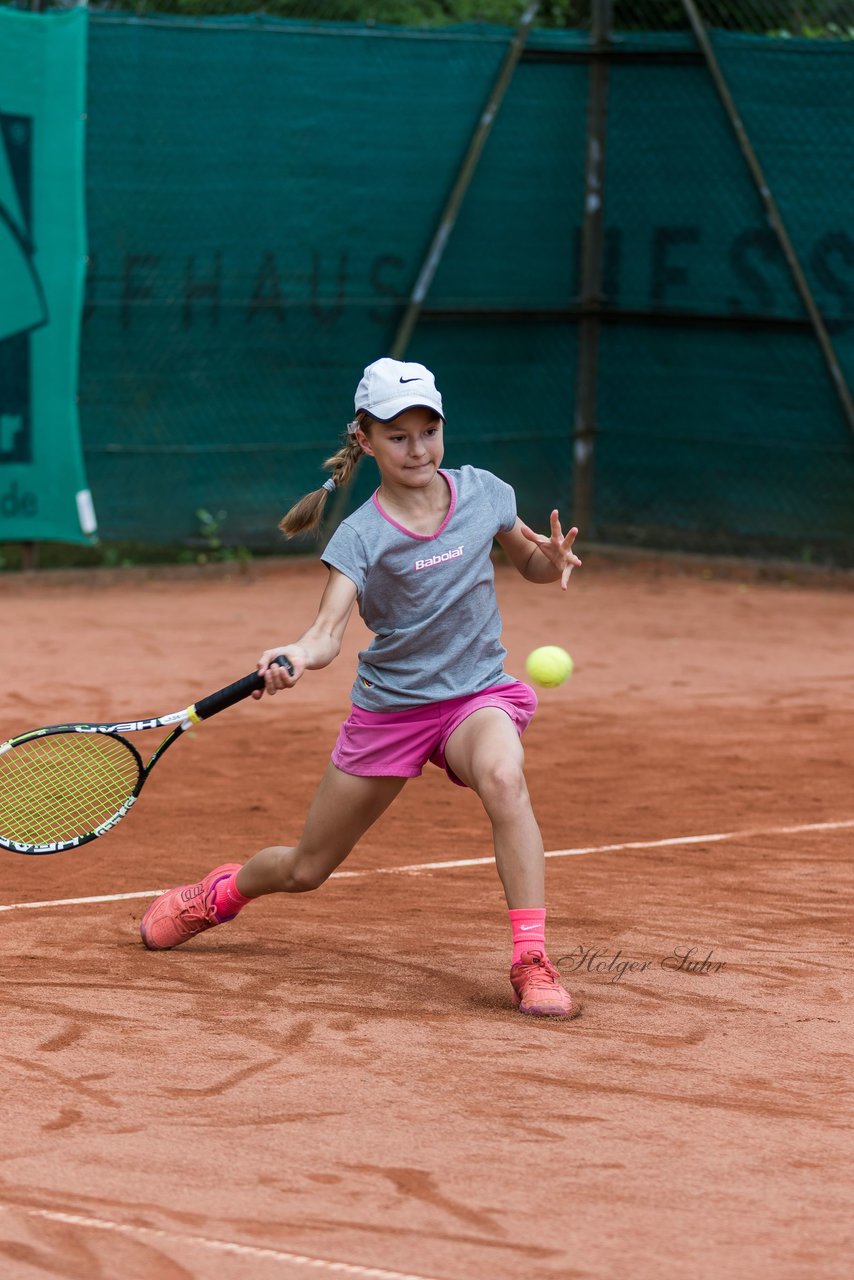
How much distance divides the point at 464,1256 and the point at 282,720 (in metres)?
4.95

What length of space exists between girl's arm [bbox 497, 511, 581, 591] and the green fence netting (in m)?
6.52

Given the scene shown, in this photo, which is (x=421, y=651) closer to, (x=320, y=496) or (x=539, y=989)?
(x=320, y=496)

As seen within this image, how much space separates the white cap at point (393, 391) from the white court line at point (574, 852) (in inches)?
69.2

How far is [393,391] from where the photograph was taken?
14.9 ft

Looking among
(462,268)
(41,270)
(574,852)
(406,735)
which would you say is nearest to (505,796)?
(406,735)

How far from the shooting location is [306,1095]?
3.96 meters

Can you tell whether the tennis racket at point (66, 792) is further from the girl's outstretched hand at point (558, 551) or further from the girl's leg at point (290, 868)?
the girl's outstretched hand at point (558, 551)

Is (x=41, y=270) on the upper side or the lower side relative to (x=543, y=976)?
upper

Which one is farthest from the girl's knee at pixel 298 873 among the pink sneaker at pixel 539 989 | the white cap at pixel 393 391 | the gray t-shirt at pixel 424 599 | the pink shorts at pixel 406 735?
the white cap at pixel 393 391

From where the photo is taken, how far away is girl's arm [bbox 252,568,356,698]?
4.30 meters

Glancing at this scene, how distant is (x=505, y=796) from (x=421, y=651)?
41 cm

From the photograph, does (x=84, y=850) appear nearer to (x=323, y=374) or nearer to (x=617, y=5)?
(x=323, y=374)

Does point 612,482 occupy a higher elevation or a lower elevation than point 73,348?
lower

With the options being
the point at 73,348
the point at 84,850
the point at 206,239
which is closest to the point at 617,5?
the point at 206,239
